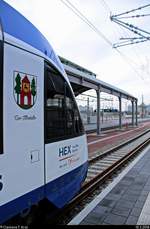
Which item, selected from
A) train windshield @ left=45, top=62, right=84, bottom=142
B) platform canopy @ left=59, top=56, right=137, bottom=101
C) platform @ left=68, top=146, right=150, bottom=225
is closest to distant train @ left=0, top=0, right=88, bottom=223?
train windshield @ left=45, top=62, right=84, bottom=142

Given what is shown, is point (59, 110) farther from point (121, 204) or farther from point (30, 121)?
point (121, 204)

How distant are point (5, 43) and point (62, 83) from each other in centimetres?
163

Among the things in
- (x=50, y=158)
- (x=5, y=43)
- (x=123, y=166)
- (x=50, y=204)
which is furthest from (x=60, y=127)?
(x=123, y=166)

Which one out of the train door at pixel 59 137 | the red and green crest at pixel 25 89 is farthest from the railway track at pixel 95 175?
the red and green crest at pixel 25 89

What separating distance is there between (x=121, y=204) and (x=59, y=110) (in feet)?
9.97

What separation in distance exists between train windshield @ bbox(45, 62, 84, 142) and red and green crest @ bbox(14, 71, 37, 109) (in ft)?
1.25

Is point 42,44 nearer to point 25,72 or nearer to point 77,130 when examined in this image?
point 25,72

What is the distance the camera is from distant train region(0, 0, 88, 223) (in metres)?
3.07

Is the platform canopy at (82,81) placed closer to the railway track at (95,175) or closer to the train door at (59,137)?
the railway track at (95,175)

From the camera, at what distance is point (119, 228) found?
15.3 feet

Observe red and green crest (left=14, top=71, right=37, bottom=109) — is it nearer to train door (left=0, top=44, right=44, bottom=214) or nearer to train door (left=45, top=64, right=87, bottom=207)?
train door (left=0, top=44, right=44, bottom=214)

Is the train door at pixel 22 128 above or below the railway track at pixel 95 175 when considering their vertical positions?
above

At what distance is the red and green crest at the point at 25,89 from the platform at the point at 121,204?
2.76m

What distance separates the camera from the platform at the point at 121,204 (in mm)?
5332
